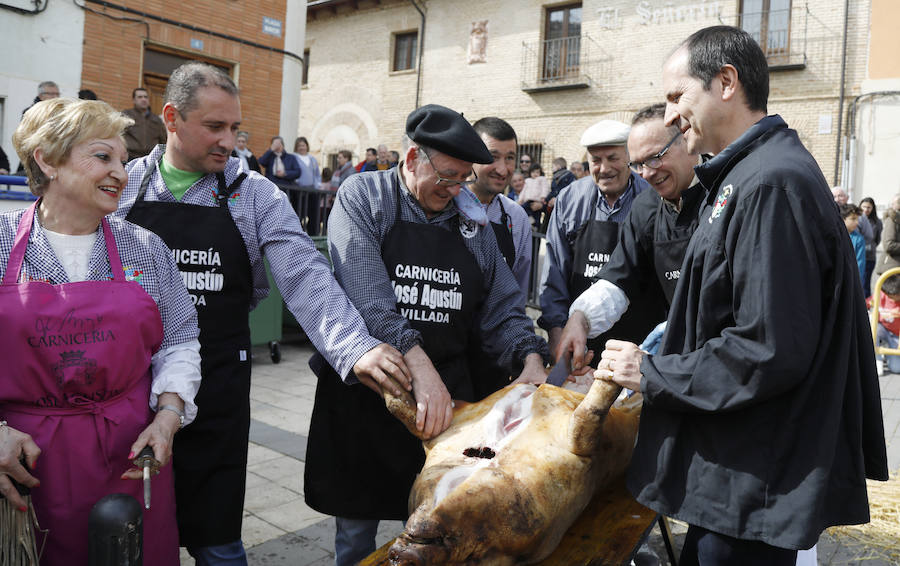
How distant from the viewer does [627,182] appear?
3793mm

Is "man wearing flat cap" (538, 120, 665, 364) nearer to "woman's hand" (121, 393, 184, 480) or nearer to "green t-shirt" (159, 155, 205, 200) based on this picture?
"green t-shirt" (159, 155, 205, 200)

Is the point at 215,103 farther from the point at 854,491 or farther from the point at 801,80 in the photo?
the point at 801,80

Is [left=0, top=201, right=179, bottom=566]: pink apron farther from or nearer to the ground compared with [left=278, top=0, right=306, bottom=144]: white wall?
nearer to the ground

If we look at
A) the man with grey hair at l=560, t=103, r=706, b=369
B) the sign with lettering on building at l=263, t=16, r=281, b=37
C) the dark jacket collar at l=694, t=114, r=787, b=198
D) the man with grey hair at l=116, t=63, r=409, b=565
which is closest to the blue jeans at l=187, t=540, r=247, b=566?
the man with grey hair at l=116, t=63, r=409, b=565

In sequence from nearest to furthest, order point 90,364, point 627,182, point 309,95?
point 90,364 → point 627,182 → point 309,95

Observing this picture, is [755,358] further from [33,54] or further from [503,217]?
[33,54]

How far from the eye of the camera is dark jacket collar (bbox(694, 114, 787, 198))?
1777mm

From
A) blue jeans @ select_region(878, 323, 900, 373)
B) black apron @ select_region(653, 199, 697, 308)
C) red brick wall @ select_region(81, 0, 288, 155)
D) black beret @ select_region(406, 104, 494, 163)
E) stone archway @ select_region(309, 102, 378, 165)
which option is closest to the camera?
black beret @ select_region(406, 104, 494, 163)

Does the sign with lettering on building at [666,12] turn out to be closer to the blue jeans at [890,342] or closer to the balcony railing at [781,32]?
the balcony railing at [781,32]

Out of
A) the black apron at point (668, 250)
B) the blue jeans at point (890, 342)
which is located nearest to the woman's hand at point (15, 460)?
the black apron at point (668, 250)

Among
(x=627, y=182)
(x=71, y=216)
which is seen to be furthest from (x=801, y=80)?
(x=71, y=216)

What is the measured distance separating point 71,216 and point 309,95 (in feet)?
73.4

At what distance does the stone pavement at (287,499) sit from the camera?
3.52m

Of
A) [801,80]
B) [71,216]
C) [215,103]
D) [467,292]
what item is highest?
[801,80]
